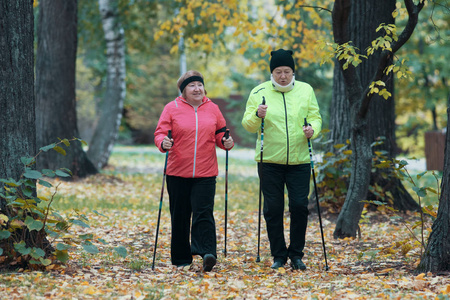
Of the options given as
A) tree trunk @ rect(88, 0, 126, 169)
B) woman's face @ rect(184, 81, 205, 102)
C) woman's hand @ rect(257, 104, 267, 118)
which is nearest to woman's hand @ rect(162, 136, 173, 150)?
woman's face @ rect(184, 81, 205, 102)

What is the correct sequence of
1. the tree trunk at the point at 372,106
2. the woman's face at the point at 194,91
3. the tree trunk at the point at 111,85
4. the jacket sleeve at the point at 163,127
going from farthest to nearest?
the tree trunk at the point at 111,85 → the tree trunk at the point at 372,106 → the woman's face at the point at 194,91 → the jacket sleeve at the point at 163,127

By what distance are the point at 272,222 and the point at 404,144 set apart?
22064 millimetres

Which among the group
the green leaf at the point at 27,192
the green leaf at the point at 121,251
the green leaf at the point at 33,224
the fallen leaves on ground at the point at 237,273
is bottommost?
the fallen leaves on ground at the point at 237,273

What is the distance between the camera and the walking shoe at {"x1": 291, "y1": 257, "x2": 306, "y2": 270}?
489 centimetres

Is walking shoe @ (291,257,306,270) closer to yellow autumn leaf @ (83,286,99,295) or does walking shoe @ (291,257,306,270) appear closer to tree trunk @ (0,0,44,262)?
yellow autumn leaf @ (83,286,99,295)

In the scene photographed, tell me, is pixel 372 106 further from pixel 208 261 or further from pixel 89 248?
pixel 89 248

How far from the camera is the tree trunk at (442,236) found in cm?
418

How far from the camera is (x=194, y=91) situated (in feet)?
16.4

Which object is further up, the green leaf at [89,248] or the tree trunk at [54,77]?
Answer: the tree trunk at [54,77]

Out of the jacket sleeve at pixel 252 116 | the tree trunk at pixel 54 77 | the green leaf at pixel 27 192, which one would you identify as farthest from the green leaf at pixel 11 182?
the tree trunk at pixel 54 77

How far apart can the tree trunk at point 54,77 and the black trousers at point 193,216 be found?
21.4ft

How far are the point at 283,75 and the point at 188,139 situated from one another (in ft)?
3.25

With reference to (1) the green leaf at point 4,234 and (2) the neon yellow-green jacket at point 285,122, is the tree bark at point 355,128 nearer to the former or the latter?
(2) the neon yellow-green jacket at point 285,122

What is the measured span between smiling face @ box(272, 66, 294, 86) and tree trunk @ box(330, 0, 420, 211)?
2.56 m
